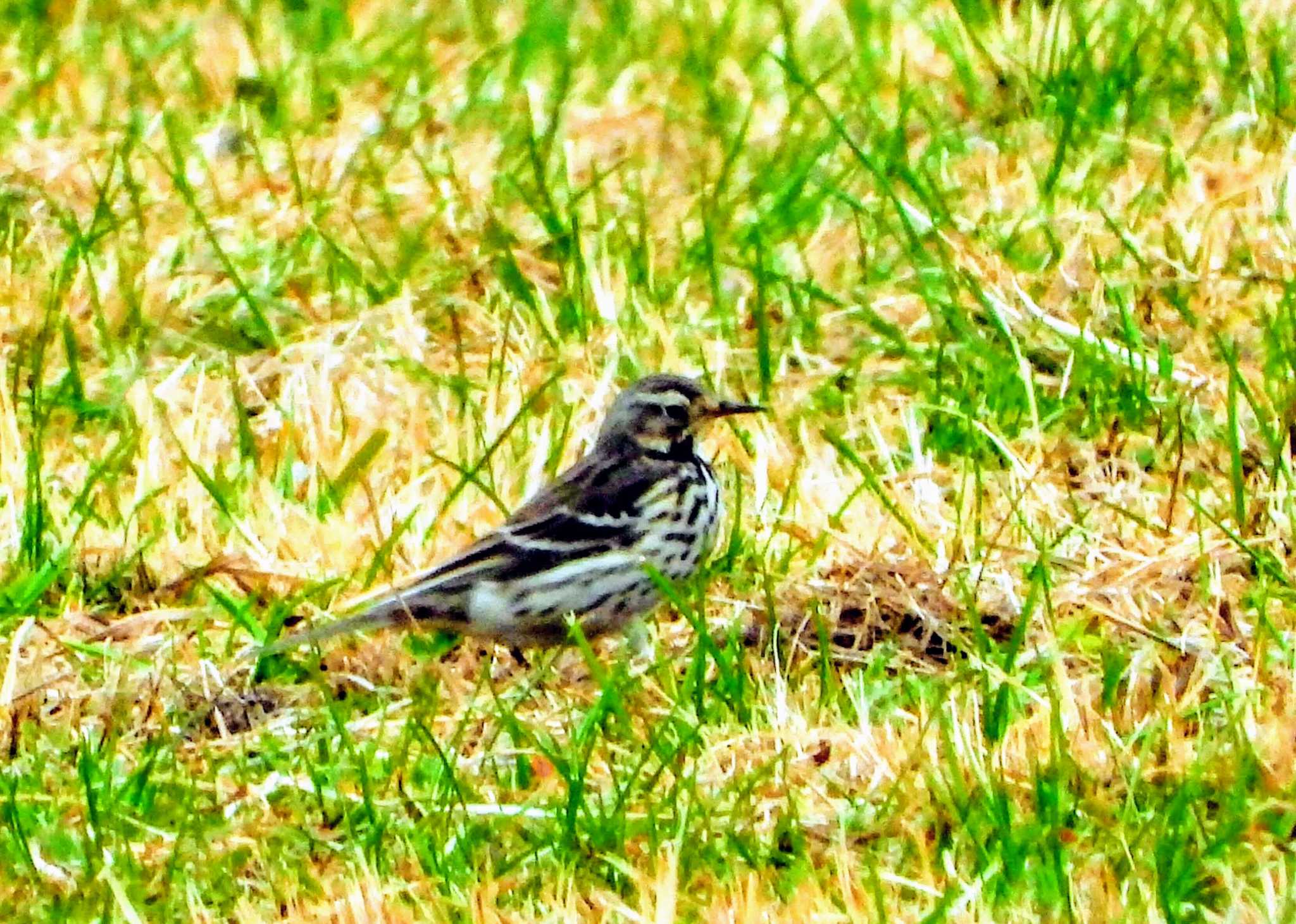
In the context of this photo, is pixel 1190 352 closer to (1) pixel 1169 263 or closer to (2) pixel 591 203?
(1) pixel 1169 263

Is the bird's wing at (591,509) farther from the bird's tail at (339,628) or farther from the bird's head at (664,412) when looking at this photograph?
the bird's tail at (339,628)

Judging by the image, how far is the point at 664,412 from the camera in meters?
6.48

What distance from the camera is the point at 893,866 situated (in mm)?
4703

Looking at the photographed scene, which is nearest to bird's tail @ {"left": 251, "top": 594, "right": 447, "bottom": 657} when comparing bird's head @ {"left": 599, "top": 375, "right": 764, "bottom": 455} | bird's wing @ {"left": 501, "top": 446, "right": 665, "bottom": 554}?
bird's wing @ {"left": 501, "top": 446, "right": 665, "bottom": 554}

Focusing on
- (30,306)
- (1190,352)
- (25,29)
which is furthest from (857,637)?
(25,29)

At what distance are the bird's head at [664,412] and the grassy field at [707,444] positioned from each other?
0.23m

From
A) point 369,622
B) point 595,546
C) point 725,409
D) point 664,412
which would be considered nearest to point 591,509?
point 595,546

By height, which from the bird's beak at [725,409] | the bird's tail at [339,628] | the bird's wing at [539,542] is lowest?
the bird's tail at [339,628]

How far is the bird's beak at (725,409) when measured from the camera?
650 centimetres

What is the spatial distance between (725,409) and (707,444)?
0.47 meters

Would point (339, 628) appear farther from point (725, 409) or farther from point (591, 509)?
point (725, 409)

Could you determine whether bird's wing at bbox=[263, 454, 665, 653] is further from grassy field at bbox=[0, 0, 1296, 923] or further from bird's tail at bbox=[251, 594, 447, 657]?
grassy field at bbox=[0, 0, 1296, 923]

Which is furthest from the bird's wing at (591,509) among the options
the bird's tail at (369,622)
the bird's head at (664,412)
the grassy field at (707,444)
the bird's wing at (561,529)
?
the bird's tail at (369,622)

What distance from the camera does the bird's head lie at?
646 centimetres
